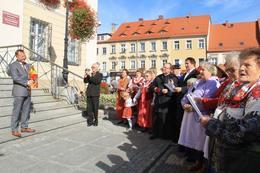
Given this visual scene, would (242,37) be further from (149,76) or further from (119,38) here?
(149,76)

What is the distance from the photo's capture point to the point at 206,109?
14.8 feet

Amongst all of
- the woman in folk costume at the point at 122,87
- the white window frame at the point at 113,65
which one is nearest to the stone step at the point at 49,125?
the woman in folk costume at the point at 122,87

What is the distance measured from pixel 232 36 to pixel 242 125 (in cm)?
5325

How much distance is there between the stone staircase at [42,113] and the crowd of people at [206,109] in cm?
167

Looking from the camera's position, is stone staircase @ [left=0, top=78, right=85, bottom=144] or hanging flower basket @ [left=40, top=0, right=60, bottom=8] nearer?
stone staircase @ [left=0, top=78, right=85, bottom=144]

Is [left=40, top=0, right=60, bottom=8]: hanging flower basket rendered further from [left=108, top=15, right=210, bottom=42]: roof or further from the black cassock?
[left=108, top=15, right=210, bottom=42]: roof

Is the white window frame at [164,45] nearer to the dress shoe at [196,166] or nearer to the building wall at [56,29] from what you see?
the building wall at [56,29]

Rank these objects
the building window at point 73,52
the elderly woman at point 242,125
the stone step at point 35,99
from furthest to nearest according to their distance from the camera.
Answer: the building window at point 73,52 < the stone step at point 35,99 < the elderly woman at point 242,125

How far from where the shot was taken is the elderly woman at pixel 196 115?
15.5 ft

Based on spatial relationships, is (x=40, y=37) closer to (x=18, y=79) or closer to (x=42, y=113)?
(x=42, y=113)

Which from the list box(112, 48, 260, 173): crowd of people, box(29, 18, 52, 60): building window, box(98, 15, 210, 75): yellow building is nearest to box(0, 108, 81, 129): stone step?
box(112, 48, 260, 173): crowd of people

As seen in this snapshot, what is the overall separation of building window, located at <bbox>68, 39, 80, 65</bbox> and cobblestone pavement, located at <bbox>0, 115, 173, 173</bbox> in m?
7.94

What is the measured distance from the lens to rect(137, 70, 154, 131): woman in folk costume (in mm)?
8273

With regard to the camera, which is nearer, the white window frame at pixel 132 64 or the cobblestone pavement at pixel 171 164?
the cobblestone pavement at pixel 171 164
